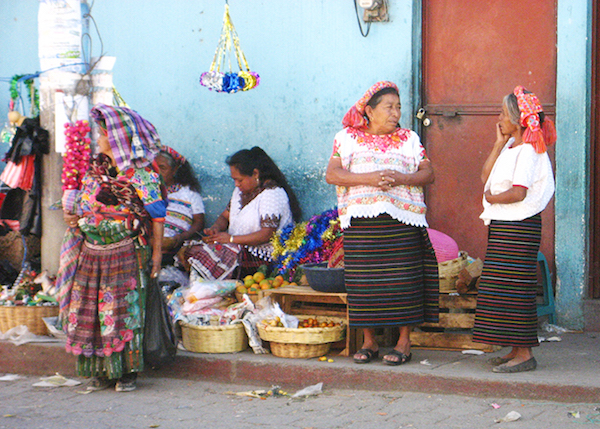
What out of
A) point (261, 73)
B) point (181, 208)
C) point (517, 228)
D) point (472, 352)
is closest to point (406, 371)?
point (472, 352)

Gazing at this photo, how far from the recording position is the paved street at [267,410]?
169 inches

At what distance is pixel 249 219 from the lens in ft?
22.2

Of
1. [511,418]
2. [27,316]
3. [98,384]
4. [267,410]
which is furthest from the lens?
[27,316]

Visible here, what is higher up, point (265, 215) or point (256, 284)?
point (265, 215)

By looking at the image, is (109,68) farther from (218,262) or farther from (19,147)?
(218,262)

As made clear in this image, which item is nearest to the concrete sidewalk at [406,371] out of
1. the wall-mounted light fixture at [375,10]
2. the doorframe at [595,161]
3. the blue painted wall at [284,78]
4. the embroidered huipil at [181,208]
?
the doorframe at [595,161]

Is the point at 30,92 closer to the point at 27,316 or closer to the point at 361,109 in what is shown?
the point at 27,316

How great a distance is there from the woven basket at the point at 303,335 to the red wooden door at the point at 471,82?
5.61 ft

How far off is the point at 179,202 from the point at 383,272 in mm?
2803

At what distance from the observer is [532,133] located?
471 cm

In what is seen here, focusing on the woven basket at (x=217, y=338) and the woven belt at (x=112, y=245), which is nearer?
the woven belt at (x=112, y=245)

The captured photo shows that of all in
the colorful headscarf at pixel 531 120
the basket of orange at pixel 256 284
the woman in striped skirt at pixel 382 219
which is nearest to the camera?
the colorful headscarf at pixel 531 120

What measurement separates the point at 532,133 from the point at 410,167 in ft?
2.66

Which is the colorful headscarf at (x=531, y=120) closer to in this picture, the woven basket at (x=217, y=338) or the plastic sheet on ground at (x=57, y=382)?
the woven basket at (x=217, y=338)
